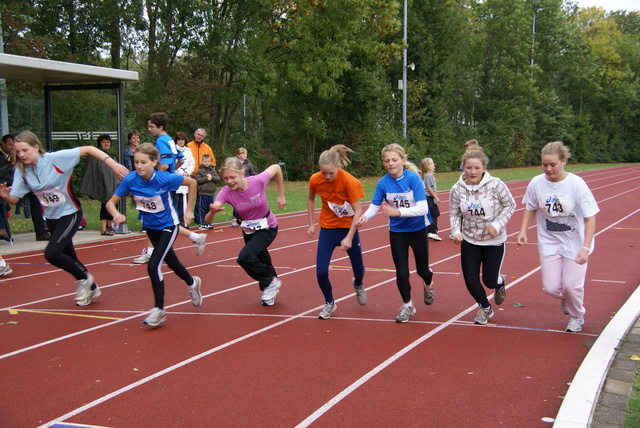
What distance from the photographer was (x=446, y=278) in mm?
8875

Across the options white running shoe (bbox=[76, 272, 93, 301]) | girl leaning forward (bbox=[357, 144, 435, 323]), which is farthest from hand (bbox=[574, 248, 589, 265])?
white running shoe (bbox=[76, 272, 93, 301])

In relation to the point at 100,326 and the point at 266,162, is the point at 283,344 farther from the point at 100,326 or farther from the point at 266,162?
the point at 266,162

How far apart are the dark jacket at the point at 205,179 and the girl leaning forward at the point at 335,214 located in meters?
7.35

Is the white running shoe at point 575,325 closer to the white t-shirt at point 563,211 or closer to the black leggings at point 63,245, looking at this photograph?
the white t-shirt at point 563,211

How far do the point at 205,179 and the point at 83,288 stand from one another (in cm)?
673

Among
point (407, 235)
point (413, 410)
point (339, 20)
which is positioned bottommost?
point (413, 410)

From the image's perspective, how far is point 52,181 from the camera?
702cm

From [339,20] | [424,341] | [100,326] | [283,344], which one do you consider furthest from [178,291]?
[339,20]

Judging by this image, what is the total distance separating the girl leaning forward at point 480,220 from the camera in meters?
6.23

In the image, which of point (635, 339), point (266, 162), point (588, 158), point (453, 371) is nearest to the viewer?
point (453, 371)

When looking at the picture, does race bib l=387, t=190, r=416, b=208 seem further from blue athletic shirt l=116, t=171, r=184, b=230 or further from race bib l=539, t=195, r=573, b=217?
blue athletic shirt l=116, t=171, r=184, b=230

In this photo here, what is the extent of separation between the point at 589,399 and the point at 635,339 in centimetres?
178

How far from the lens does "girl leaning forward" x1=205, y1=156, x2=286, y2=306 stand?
6.92 metres

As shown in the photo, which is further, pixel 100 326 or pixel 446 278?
pixel 446 278
